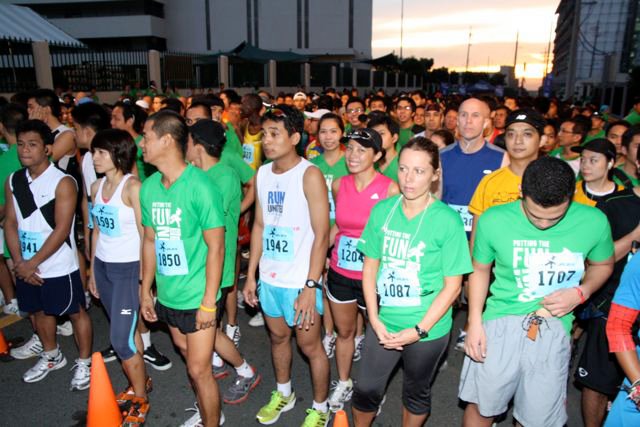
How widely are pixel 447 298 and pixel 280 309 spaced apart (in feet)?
4.33

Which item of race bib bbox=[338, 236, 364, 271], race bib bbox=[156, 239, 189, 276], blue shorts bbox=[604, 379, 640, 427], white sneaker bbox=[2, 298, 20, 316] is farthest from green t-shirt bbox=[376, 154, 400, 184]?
white sneaker bbox=[2, 298, 20, 316]

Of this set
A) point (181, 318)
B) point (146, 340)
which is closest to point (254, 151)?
point (146, 340)

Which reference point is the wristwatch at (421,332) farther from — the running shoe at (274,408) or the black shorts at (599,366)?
the running shoe at (274,408)

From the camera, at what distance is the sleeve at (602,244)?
106 inches

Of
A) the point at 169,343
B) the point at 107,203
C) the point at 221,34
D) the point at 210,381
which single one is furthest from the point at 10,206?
the point at 221,34

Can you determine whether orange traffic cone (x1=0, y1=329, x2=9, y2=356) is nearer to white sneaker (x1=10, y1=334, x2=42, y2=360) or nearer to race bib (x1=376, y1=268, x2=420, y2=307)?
white sneaker (x1=10, y1=334, x2=42, y2=360)

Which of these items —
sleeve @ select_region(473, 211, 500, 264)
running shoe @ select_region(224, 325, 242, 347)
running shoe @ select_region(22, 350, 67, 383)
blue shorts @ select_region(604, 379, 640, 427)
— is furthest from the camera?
running shoe @ select_region(224, 325, 242, 347)

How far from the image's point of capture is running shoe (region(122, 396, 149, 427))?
3676 mm

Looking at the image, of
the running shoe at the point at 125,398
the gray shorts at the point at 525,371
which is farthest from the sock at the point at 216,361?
the gray shorts at the point at 525,371

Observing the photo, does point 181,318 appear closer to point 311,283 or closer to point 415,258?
point 311,283

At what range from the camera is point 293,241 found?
3531 millimetres

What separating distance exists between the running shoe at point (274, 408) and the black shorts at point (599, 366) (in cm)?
214

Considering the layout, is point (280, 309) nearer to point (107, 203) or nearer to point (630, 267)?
point (107, 203)

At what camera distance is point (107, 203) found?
146 inches
